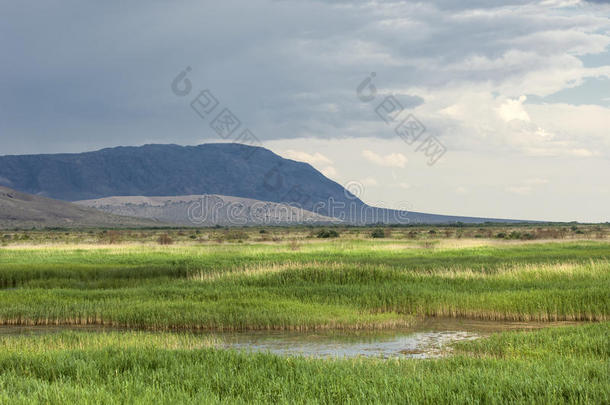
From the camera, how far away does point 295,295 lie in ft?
81.3

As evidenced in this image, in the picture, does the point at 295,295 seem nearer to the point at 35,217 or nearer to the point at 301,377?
the point at 301,377

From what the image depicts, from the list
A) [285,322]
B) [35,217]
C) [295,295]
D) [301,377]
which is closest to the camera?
[301,377]

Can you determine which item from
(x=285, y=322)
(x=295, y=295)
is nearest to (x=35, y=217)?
(x=295, y=295)

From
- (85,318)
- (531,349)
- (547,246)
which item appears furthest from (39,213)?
(531,349)

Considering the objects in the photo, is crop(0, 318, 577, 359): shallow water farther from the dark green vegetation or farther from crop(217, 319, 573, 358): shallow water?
the dark green vegetation

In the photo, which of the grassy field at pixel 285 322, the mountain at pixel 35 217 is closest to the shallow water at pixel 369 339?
the grassy field at pixel 285 322

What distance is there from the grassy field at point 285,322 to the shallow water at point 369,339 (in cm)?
76

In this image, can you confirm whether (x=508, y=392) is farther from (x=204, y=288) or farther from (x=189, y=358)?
(x=204, y=288)

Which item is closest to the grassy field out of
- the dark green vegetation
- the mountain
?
the dark green vegetation

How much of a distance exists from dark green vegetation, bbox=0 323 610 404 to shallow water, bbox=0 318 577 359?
7.76ft

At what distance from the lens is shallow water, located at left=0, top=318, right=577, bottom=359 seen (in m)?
A: 16.6

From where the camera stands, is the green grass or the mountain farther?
the mountain

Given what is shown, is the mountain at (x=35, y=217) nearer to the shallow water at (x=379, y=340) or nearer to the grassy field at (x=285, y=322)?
the grassy field at (x=285, y=322)

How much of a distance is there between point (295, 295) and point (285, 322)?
4497 mm
